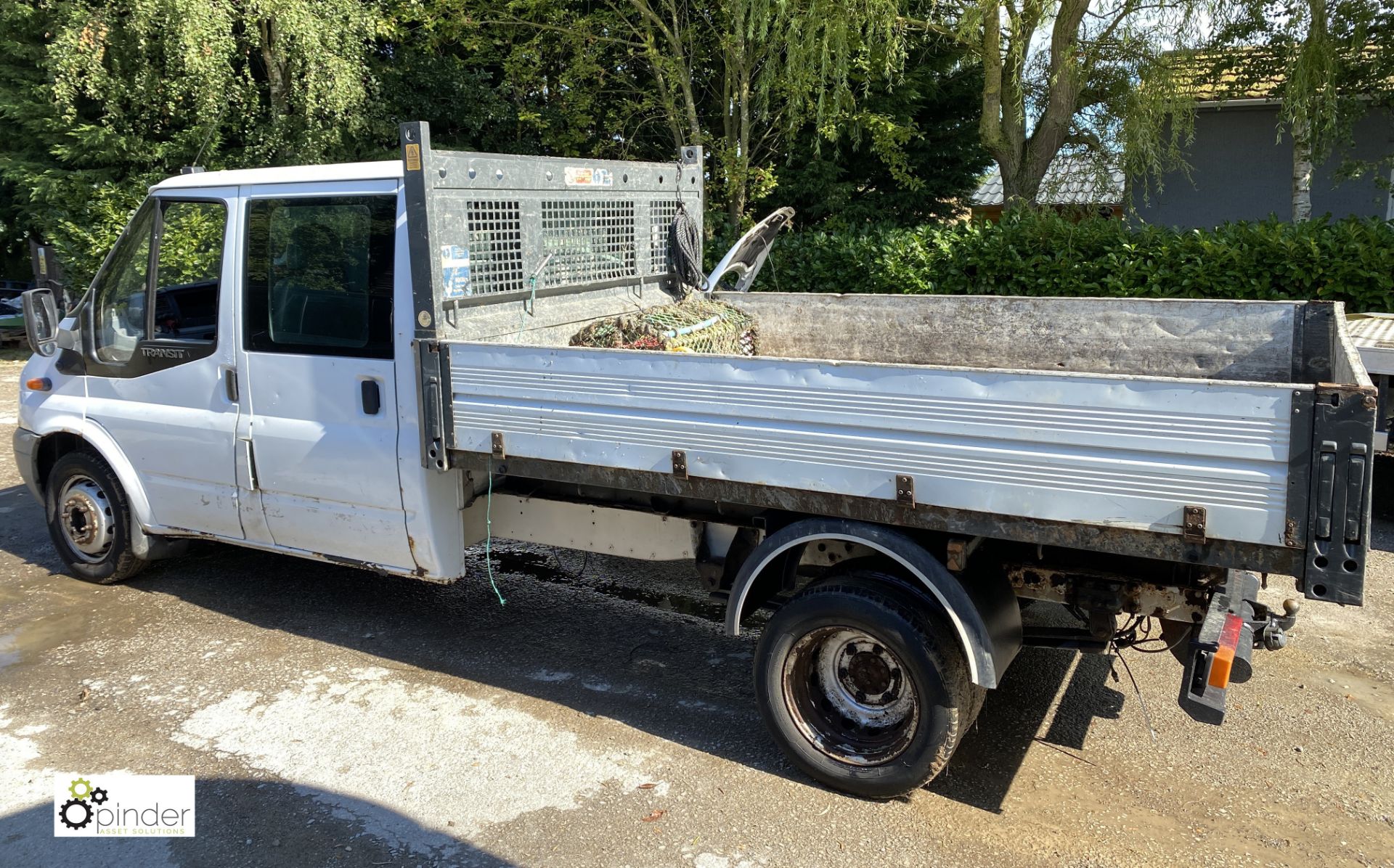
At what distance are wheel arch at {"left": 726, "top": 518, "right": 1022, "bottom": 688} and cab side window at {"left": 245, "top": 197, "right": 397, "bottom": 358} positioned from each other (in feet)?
6.94

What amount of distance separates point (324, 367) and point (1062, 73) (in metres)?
10.1

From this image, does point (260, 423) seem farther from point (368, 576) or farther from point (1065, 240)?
point (1065, 240)

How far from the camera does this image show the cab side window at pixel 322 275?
4879 mm

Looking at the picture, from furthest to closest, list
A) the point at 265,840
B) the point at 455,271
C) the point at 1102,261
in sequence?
the point at 1102,261 → the point at 455,271 → the point at 265,840

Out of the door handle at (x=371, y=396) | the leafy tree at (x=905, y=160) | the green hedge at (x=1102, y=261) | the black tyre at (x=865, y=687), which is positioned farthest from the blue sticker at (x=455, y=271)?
the leafy tree at (x=905, y=160)

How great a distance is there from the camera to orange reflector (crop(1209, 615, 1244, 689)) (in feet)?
11.0

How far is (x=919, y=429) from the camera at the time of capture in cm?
354

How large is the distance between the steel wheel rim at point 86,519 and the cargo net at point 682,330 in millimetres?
2969

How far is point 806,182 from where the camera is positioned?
15.1 meters

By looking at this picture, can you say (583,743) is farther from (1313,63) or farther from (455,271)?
→ (1313,63)

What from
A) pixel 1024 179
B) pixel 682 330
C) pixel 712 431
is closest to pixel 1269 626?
pixel 712 431

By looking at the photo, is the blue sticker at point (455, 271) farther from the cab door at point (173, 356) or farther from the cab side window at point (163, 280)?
the cab side window at point (163, 280)

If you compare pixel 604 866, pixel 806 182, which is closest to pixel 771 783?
pixel 604 866

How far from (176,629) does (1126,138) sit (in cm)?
1039
